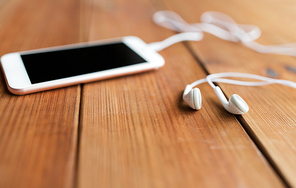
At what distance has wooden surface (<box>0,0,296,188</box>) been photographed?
295mm

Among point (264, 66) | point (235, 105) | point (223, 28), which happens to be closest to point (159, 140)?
point (235, 105)

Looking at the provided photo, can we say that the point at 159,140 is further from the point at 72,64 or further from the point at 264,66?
the point at 264,66

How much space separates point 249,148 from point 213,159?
2.7 inches

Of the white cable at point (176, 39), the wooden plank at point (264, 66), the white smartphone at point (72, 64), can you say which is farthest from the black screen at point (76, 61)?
the wooden plank at point (264, 66)

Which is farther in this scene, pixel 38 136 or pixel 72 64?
pixel 72 64

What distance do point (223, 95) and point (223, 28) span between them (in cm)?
46

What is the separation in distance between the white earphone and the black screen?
0.54ft

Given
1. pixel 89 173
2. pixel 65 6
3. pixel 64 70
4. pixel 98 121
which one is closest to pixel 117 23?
pixel 65 6

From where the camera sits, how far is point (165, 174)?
299 millimetres

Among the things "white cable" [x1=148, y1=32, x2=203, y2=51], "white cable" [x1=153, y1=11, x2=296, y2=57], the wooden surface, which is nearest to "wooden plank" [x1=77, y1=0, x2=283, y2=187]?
the wooden surface

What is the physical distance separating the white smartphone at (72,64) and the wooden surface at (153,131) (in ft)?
0.06

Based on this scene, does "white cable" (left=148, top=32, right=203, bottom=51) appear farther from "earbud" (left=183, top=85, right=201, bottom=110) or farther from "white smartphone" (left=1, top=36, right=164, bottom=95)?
"earbud" (left=183, top=85, right=201, bottom=110)

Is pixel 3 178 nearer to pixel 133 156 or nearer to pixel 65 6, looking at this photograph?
pixel 133 156

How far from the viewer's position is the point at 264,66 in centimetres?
59
